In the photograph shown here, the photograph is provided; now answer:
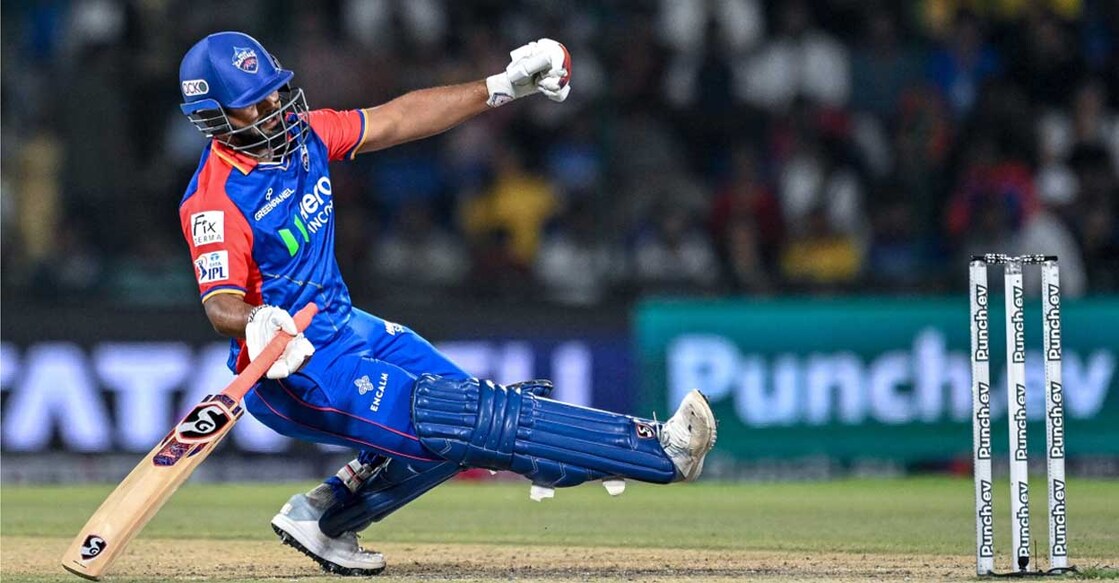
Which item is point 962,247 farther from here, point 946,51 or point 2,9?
point 2,9

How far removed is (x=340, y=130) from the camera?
579 centimetres

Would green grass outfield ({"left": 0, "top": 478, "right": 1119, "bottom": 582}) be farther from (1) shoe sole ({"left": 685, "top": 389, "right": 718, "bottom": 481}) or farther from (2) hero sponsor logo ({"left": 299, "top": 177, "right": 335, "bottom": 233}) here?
(2) hero sponsor logo ({"left": 299, "top": 177, "right": 335, "bottom": 233})

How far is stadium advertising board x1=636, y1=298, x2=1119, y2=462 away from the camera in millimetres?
10164

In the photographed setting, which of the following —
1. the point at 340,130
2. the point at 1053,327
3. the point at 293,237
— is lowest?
the point at 1053,327

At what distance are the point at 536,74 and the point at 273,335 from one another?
131cm

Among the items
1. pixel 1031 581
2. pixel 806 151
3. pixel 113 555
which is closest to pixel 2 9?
pixel 806 151

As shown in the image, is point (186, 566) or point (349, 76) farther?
point (349, 76)

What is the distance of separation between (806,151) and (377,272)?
3.13 metres

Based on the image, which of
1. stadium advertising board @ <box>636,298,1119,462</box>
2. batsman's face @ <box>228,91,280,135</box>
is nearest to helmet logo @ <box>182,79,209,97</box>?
batsman's face @ <box>228,91,280,135</box>

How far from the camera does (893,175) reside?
37.7 ft

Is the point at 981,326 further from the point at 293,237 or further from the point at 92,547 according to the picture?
the point at 92,547

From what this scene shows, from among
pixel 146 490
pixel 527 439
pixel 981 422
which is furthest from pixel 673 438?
pixel 146 490

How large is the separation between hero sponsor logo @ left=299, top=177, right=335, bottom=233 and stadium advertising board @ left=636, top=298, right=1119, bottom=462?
16.2ft

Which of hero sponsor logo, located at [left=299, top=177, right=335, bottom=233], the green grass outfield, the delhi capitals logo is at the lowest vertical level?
the green grass outfield
